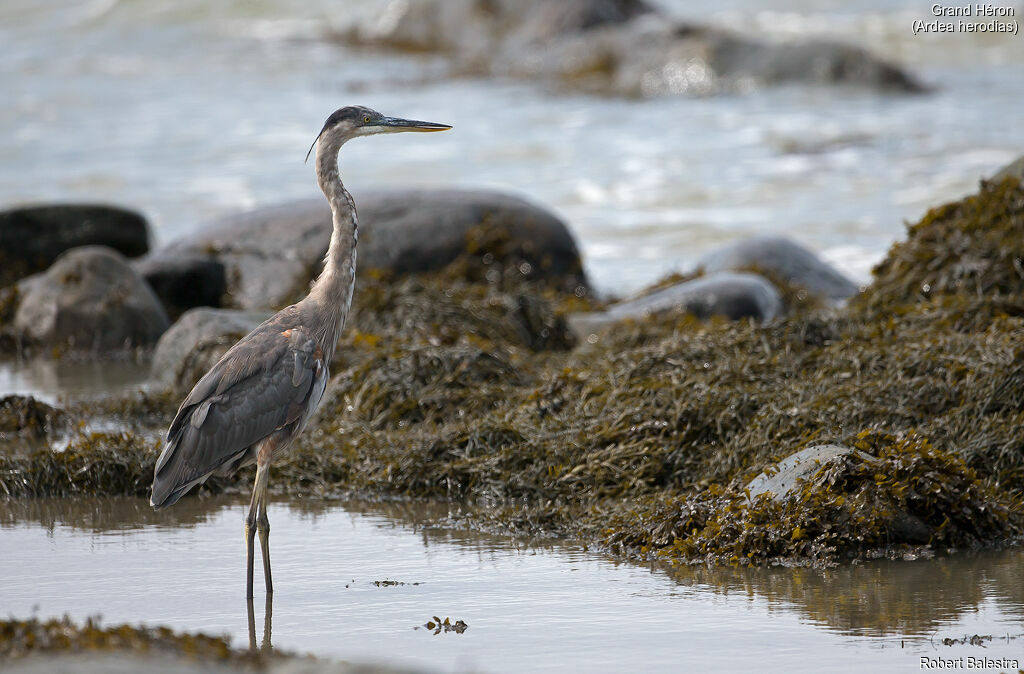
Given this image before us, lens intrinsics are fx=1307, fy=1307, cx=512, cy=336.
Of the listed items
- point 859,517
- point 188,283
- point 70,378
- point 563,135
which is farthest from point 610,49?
point 859,517

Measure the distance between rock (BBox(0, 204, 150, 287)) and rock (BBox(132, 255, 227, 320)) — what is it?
1.45m

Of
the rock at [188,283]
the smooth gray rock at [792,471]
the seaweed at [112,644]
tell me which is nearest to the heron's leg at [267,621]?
the seaweed at [112,644]

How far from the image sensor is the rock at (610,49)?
2166cm

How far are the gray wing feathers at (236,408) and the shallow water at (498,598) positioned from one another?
45cm

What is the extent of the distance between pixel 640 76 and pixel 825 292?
1241 cm

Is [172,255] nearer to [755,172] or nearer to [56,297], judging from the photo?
[56,297]

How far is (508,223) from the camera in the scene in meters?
11.3

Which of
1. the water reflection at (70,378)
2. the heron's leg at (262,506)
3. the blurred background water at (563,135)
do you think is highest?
the blurred background water at (563,135)

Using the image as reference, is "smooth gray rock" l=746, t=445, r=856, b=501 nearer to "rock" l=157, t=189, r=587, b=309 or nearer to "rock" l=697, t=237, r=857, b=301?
"rock" l=697, t=237, r=857, b=301

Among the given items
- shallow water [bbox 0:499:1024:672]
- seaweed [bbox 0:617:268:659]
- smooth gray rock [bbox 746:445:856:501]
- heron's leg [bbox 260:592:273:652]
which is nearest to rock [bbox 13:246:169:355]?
shallow water [bbox 0:499:1024:672]

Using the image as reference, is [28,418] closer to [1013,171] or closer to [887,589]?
[887,589]

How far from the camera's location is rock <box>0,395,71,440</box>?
24.9ft

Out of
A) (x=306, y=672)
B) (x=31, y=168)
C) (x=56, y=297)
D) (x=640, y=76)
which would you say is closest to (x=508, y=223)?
(x=56, y=297)

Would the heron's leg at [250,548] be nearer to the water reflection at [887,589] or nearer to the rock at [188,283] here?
the water reflection at [887,589]
